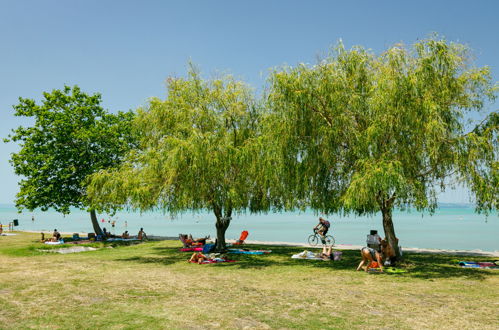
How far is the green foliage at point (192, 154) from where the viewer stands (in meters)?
17.6

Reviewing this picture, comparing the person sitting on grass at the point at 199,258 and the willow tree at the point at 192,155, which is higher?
the willow tree at the point at 192,155

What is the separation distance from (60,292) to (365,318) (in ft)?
26.3

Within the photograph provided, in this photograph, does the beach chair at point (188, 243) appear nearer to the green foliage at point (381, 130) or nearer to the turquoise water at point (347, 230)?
the turquoise water at point (347, 230)

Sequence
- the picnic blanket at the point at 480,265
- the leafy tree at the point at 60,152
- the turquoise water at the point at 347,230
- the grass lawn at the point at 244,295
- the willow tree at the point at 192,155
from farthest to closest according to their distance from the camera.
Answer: the turquoise water at the point at 347,230, the leafy tree at the point at 60,152, the willow tree at the point at 192,155, the picnic blanket at the point at 480,265, the grass lawn at the point at 244,295

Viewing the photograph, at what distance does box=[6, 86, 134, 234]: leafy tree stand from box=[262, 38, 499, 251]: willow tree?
1833 cm

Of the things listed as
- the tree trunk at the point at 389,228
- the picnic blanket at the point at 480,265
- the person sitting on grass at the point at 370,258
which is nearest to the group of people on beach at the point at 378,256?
the person sitting on grass at the point at 370,258

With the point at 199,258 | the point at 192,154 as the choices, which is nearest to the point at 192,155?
the point at 192,154

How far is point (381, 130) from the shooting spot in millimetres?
14664

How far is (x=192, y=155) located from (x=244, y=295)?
25.2 ft

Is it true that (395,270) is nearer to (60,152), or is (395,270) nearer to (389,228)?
(389,228)

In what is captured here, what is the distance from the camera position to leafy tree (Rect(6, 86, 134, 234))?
30.1 metres

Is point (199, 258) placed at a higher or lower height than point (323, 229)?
lower

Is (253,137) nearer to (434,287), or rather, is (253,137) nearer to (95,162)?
(434,287)

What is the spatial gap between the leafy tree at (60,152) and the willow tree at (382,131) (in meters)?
18.3
